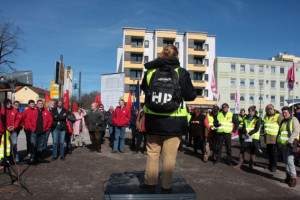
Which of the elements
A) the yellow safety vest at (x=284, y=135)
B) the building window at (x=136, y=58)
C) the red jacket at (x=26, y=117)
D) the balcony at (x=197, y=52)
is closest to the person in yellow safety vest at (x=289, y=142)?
the yellow safety vest at (x=284, y=135)

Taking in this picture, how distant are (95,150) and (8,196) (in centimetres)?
553

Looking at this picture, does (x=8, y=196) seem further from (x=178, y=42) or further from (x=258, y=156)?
(x=178, y=42)

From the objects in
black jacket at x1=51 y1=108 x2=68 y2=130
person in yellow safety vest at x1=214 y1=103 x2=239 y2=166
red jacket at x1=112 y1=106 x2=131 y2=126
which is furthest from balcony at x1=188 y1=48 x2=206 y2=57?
black jacket at x1=51 y1=108 x2=68 y2=130

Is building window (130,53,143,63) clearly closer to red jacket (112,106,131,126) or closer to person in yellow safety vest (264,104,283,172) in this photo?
red jacket (112,106,131,126)

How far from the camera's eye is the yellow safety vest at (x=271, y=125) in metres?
7.14

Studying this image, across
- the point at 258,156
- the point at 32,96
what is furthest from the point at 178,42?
the point at 32,96

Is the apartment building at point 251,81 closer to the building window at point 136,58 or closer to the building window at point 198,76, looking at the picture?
the building window at point 198,76

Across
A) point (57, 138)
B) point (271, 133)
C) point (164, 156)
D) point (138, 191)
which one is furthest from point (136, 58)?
point (138, 191)

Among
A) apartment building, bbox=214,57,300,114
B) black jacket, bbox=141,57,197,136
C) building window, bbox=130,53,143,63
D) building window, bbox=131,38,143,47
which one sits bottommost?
black jacket, bbox=141,57,197,136

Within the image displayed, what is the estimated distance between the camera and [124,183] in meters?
3.47

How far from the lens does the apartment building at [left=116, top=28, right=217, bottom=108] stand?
4362 cm

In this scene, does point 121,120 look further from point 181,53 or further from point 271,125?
point 181,53

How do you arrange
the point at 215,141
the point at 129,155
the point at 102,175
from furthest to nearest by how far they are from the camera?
the point at 129,155 < the point at 215,141 < the point at 102,175

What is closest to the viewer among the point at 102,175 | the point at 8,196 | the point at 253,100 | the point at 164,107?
the point at 164,107
